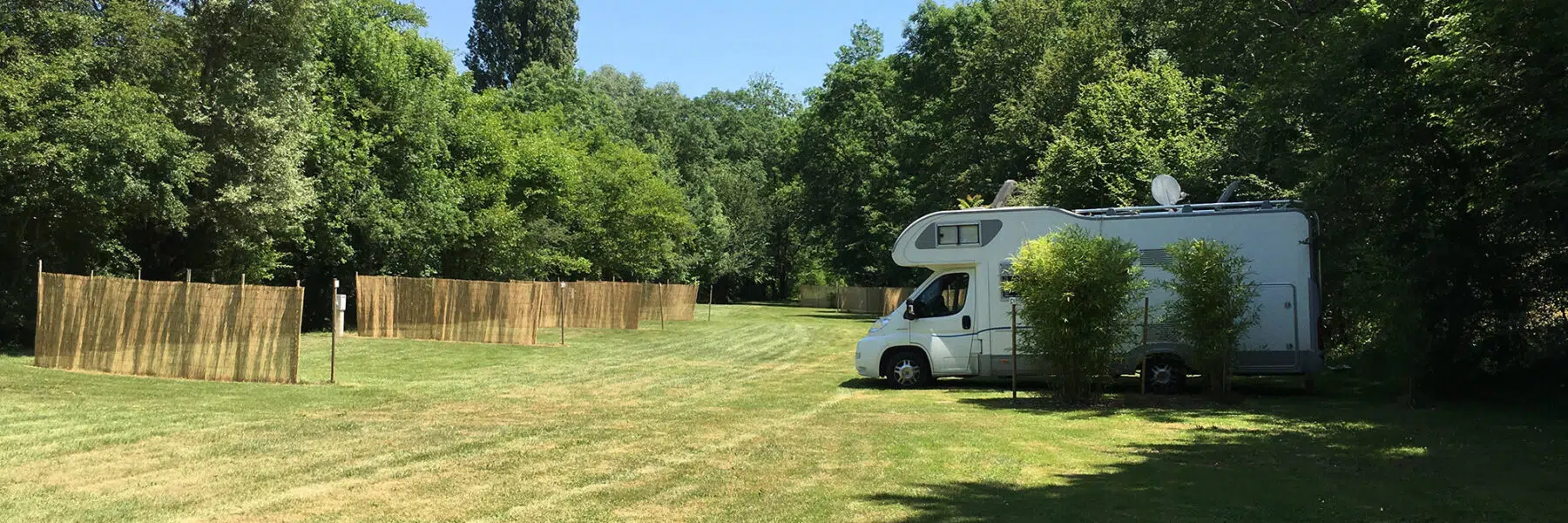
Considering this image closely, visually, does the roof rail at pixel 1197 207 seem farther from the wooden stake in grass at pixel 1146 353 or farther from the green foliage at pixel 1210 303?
the wooden stake in grass at pixel 1146 353

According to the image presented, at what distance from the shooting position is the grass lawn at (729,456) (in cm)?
735

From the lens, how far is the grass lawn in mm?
7352

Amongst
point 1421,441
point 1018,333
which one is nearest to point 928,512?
point 1421,441

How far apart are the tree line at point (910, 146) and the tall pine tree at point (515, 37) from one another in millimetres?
5911

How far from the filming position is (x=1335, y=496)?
7.75 m

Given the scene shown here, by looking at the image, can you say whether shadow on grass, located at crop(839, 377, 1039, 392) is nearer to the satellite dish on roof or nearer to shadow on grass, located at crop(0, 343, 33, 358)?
the satellite dish on roof

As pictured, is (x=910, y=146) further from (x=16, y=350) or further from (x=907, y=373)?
(x=16, y=350)

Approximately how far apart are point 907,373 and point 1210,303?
185 inches

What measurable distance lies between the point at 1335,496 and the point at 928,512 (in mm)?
2977

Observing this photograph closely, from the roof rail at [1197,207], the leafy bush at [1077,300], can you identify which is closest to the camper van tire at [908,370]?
the leafy bush at [1077,300]

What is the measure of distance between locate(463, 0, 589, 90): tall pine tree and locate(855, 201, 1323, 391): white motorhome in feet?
192

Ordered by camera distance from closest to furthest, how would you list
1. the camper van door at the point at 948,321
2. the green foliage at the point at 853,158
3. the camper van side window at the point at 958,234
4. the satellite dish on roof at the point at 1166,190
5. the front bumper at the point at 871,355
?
the camper van side window at the point at 958,234
the camper van door at the point at 948,321
the front bumper at the point at 871,355
the satellite dish on roof at the point at 1166,190
the green foliage at the point at 853,158

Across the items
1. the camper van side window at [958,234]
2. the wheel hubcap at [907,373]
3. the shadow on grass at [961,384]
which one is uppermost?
the camper van side window at [958,234]

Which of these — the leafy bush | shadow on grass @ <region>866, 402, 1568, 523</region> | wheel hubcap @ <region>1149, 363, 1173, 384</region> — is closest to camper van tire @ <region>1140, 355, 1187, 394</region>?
wheel hubcap @ <region>1149, 363, 1173, 384</region>
